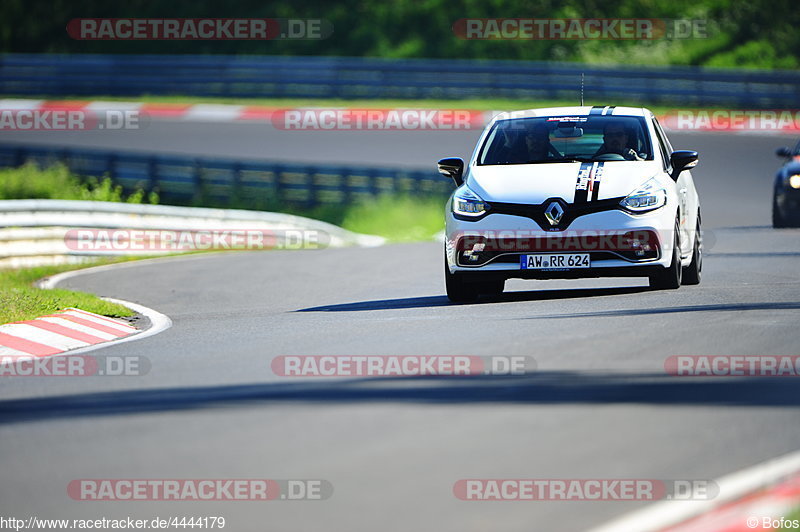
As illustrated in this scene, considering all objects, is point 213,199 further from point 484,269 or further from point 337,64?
point 484,269

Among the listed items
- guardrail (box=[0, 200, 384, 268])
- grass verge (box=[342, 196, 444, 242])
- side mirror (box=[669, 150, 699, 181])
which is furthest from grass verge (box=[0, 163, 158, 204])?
side mirror (box=[669, 150, 699, 181])

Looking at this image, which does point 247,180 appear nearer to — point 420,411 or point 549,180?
point 549,180

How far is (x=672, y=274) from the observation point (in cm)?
1260

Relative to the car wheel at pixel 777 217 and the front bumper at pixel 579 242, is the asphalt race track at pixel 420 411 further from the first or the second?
the car wheel at pixel 777 217

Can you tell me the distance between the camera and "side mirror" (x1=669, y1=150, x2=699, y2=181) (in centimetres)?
1283

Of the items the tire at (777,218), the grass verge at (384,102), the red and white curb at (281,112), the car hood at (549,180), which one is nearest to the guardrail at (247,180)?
the red and white curb at (281,112)

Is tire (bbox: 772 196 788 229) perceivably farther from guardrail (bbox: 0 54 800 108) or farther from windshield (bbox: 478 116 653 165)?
guardrail (bbox: 0 54 800 108)

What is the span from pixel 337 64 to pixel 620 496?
34.6 m

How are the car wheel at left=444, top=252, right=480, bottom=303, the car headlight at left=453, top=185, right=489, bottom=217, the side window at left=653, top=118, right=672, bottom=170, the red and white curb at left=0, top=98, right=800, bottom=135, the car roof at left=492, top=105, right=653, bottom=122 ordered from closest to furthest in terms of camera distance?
the car headlight at left=453, top=185, right=489, bottom=217 → the car wheel at left=444, top=252, right=480, bottom=303 → the side window at left=653, top=118, right=672, bottom=170 → the car roof at left=492, top=105, right=653, bottom=122 → the red and white curb at left=0, top=98, right=800, bottom=135

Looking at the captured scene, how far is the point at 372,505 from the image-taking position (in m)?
5.57

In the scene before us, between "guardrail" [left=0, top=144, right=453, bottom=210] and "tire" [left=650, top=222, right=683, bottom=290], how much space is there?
15.0 meters

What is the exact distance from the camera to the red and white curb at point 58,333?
11.1 m

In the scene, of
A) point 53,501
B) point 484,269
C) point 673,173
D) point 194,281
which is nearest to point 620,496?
point 53,501

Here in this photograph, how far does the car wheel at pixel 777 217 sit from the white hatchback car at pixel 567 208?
7816 millimetres
